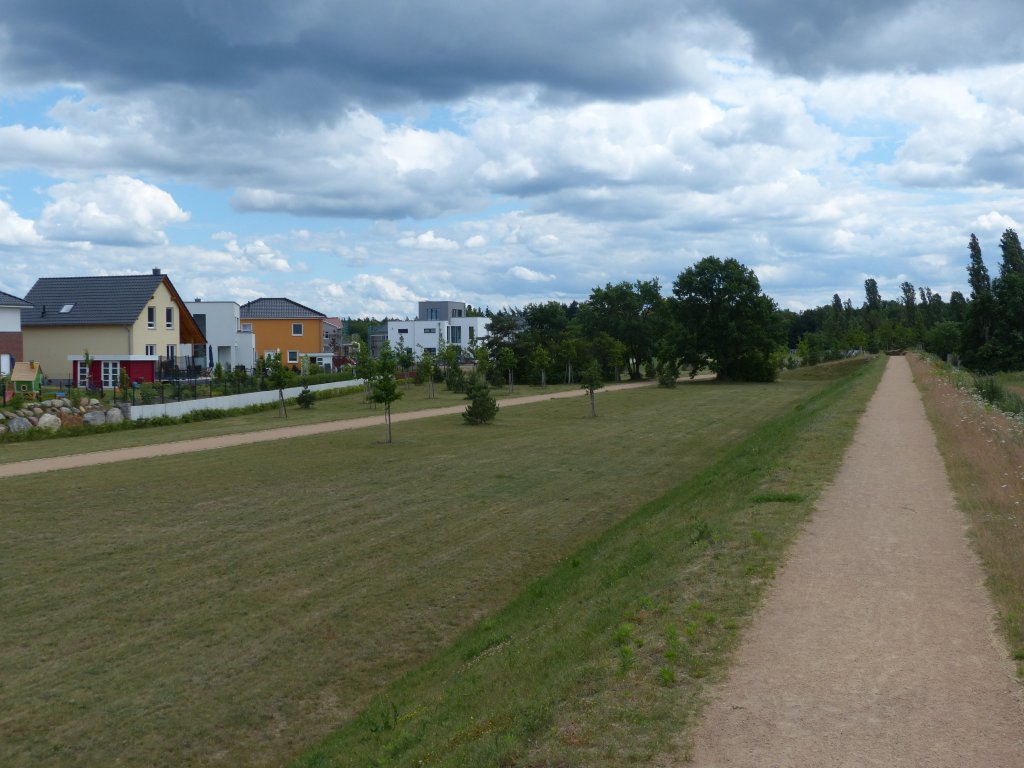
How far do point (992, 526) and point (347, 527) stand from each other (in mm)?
10181

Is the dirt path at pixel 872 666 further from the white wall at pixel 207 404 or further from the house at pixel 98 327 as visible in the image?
the house at pixel 98 327

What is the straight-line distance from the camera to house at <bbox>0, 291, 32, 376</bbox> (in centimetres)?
4166

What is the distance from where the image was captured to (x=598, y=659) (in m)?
7.54

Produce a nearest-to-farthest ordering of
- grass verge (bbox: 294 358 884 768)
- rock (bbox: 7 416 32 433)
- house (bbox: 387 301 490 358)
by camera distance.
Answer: grass verge (bbox: 294 358 884 768) → rock (bbox: 7 416 32 433) → house (bbox: 387 301 490 358)

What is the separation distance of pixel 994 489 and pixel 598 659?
29.0 feet

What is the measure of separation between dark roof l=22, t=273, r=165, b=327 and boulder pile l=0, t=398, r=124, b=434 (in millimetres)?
17061

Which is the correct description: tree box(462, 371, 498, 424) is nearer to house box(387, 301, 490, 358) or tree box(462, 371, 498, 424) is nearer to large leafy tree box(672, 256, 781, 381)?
large leafy tree box(672, 256, 781, 381)

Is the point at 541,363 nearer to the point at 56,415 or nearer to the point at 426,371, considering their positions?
the point at 426,371

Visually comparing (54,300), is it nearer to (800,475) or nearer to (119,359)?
(119,359)

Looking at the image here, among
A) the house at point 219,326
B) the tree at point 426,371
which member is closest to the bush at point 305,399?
the tree at point 426,371

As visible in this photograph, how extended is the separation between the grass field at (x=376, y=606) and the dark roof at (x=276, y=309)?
61215mm

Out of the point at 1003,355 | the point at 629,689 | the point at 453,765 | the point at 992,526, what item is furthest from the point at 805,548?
the point at 1003,355

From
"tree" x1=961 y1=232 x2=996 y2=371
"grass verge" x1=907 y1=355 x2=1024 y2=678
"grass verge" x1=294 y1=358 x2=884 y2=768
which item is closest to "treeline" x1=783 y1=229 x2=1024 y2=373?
"tree" x1=961 y1=232 x2=996 y2=371

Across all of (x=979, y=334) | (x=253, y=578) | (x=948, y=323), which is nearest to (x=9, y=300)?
(x=253, y=578)
